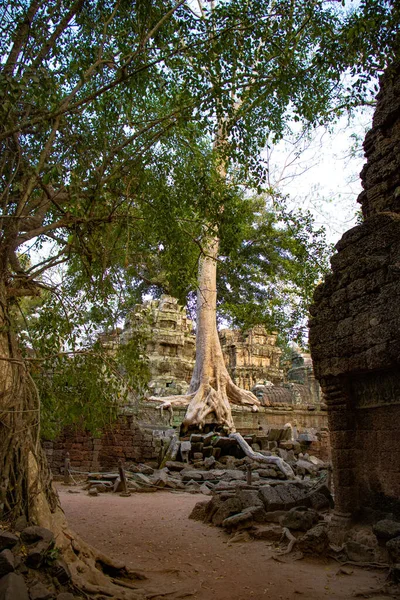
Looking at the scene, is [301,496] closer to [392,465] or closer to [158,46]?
[392,465]

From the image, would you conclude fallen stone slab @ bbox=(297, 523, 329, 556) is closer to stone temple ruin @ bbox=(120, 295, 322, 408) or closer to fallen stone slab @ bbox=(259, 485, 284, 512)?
fallen stone slab @ bbox=(259, 485, 284, 512)

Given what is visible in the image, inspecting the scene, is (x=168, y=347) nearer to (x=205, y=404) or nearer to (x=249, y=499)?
(x=205, y=404)

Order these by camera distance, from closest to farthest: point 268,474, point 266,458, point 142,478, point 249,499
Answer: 1. point 249,499
2. point 142,478
3. point 268,474
4. point 266,458

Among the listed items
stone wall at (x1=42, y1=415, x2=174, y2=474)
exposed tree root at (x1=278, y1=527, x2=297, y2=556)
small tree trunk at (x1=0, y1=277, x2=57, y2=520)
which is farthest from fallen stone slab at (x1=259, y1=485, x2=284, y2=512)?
stone wall at (x1=42, y1=415, x2=174, y2=474)

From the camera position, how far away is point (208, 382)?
17188mm

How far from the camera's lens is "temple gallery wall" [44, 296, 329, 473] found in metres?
12.5

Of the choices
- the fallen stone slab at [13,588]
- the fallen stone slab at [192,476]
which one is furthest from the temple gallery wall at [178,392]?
the fallen stone slab at [13,588]

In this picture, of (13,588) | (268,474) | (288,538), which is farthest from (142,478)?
(13,588)

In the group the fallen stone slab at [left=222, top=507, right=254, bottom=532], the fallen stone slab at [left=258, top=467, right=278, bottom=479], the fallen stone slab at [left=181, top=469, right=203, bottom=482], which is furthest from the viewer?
the fallen stone slab at [left=258, top=467, right=278, bottom=479]

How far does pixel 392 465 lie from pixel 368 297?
1.89 meters

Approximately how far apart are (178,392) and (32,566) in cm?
1625

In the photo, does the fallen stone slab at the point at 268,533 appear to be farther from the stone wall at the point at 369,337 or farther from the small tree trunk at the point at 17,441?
the small tree trunk at the point at 17,441

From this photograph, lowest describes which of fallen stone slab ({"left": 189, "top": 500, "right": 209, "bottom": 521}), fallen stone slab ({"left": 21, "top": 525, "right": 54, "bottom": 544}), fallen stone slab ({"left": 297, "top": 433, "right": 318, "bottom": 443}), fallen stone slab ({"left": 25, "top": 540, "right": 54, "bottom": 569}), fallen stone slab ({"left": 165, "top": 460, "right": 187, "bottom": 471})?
fallen stone slab ({"left": 189, "top": 500, "right": 209, "bottom": 521})

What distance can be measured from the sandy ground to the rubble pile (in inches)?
38.6
